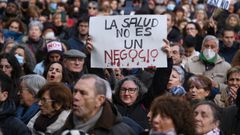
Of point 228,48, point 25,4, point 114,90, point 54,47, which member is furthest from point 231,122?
point 25,4

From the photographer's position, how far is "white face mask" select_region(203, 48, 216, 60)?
1162 cm

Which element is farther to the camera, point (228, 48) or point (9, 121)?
point (228, 48)

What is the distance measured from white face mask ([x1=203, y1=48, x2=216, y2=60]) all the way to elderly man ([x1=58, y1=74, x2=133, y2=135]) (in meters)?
5.25

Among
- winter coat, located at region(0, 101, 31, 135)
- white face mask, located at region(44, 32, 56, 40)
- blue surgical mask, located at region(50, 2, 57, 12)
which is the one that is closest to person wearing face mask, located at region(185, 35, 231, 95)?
white face mask, located at region(44, 32, 56, 40)

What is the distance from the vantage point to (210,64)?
1161 cm

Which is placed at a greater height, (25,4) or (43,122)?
(25,4)

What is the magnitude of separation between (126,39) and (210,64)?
2.88 metres

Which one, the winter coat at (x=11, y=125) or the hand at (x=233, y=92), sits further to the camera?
the hand at (x=233, y=92)

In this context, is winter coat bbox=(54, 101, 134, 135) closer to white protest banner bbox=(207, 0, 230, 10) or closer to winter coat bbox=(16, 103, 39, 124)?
winter coat bbox=(16, 103, 39, 124)

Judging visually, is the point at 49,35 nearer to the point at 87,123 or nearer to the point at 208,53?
the point at 208,53

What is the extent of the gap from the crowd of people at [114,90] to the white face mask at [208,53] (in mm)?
14

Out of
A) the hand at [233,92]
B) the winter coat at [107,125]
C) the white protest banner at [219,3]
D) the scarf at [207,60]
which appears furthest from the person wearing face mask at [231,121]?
the white protest banner at [219,3]

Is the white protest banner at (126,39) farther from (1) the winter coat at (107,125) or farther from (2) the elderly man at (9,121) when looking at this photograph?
(1) the winter coat at (107,125)

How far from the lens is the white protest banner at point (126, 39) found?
8.84 meters
